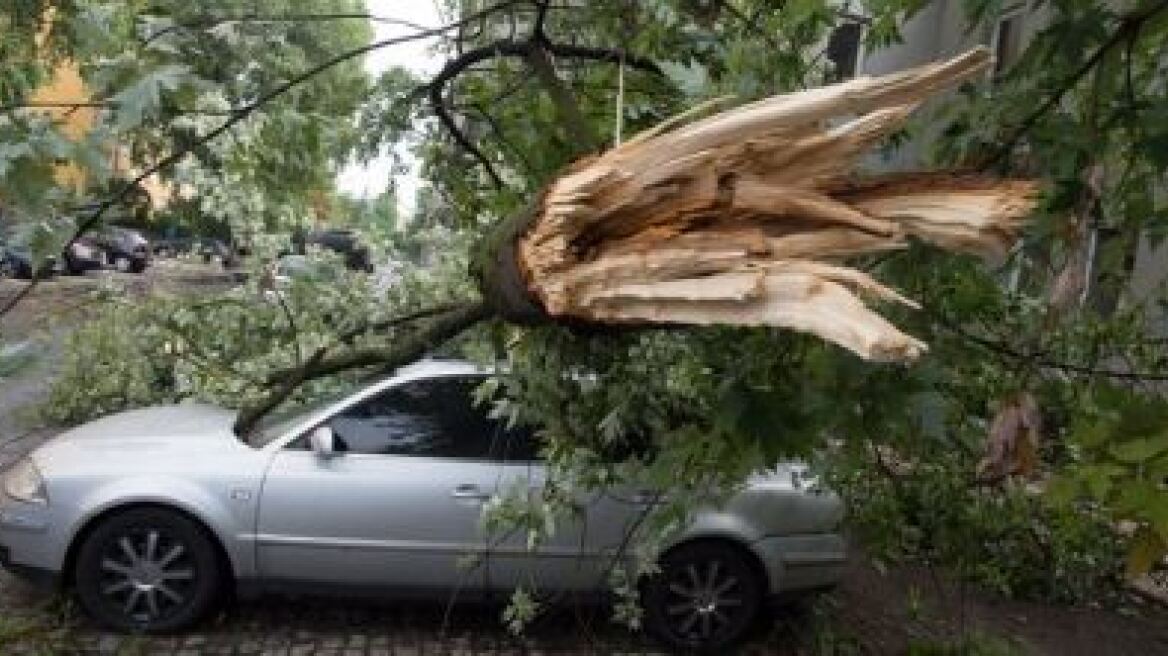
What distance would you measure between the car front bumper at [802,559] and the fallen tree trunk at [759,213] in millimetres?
4557

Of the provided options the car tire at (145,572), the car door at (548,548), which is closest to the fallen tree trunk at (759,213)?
the car door at (548,548)

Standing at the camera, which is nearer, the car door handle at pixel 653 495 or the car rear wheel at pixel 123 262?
the car door handle at pixel 653 495

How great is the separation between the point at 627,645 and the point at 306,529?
1811mm

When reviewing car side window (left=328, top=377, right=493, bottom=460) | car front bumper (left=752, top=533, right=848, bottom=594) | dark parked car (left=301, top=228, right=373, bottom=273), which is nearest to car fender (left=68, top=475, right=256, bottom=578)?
car side window (left=328, top=377, right=493, bottom=460)

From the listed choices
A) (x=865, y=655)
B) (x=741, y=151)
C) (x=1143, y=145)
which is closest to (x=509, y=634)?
(x=865, y=655)

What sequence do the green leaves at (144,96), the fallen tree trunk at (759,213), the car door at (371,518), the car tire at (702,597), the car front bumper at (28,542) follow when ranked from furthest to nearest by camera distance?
the car tire at (702,597)
the car door at (371,518)
the car front bumper at (28,542)
the green leaves at (144,96)
the fallen tree trunk at (759,213)

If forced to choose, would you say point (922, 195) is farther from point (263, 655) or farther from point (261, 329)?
point (261, 329)

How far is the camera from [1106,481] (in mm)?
2057

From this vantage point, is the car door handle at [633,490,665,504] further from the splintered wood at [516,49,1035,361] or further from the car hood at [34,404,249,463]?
the car hood at [34,404,249,463]

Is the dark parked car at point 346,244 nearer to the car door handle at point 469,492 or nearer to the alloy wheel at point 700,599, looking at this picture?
the car door handle at point 469,492

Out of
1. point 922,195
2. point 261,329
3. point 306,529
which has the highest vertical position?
point 922,195

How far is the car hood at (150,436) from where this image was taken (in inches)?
230

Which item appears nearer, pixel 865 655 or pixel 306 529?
pixel 306 529

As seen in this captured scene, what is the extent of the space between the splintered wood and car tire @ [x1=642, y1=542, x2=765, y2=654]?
14.6 ft
